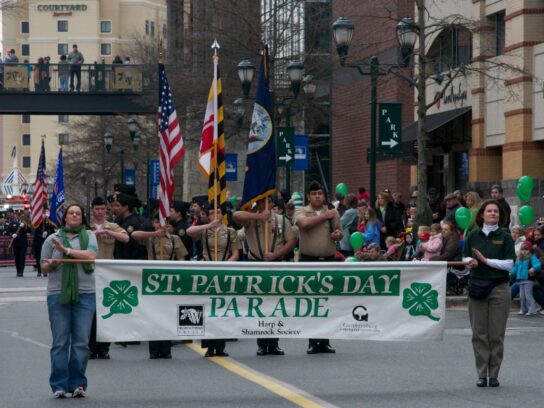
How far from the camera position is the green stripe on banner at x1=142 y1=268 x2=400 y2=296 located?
42.8 feet

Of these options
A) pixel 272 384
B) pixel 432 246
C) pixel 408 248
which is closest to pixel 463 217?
pixel 432 246

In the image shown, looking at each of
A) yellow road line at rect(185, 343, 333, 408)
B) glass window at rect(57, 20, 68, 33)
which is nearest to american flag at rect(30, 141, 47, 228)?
yellow road line at rect(185, 343, 333, 408)

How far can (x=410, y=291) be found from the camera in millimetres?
13172

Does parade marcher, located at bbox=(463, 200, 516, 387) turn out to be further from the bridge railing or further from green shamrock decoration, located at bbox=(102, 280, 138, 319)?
the bridge railing

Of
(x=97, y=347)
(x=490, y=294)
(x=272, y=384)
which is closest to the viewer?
(x=490, y=294)

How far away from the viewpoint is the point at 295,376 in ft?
44.9

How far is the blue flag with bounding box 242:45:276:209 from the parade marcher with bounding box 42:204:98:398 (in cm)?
433

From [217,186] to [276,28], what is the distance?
25439 millimetres

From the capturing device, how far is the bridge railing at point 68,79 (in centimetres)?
5759

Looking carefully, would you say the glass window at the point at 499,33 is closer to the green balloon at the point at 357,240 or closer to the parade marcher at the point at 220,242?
the green balloon at the point at 357,240

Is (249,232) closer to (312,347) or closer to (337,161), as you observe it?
Result: (312,347)

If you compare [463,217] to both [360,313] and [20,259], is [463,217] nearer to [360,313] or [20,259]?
[360,313]

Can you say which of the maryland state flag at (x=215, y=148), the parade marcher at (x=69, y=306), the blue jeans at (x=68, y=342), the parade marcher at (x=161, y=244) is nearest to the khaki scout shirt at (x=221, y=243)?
the maryland state flag at (x=215, y=148)

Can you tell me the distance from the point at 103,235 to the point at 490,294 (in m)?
4.95
